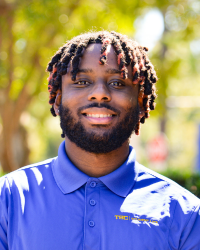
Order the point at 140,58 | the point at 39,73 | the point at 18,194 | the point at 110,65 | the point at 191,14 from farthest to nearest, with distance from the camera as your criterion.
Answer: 1. the point at 39,73
2. the point at 191,14
3. the point at 140,58
4. the point at 110,65
5. the point at 18,194

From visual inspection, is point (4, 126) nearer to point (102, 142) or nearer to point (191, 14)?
point (191, 14)

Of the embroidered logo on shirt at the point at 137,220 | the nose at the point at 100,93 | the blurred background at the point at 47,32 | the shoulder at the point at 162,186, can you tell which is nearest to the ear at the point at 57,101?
the nose at the point at 100,93

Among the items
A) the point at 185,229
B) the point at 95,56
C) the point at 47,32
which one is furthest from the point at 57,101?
the point at 47,32

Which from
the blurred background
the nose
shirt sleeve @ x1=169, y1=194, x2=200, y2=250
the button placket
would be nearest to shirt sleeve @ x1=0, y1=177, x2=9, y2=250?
the button placket

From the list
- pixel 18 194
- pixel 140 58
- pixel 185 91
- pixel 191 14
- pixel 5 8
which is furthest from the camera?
pixel 185 91

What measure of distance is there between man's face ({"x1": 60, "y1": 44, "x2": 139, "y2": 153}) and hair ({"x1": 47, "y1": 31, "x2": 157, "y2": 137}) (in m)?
0.05

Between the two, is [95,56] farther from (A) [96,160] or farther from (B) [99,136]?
(A) [96,160]

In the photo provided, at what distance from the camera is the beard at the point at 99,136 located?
2.25 metres

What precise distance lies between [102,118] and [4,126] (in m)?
6.09

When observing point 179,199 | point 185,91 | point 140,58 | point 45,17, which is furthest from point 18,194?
point 185,91

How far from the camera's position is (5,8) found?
648cm

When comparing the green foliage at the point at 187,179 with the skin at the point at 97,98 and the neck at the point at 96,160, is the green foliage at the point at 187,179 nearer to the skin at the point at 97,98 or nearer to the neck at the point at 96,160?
the neck at the point at 96,160

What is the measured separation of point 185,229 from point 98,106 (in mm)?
980

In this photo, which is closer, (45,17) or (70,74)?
(70,74)
